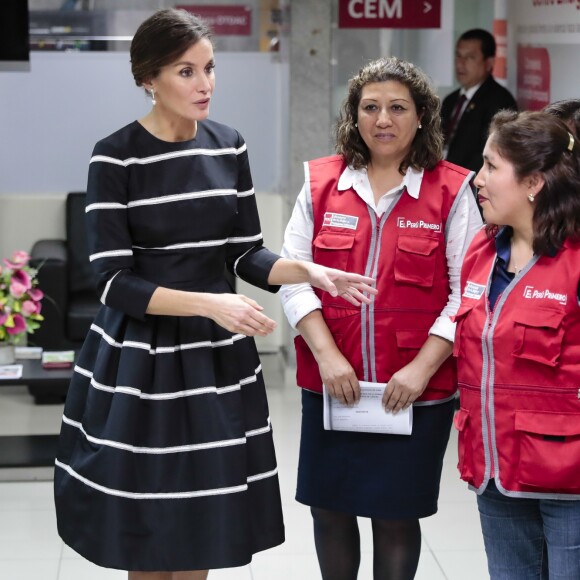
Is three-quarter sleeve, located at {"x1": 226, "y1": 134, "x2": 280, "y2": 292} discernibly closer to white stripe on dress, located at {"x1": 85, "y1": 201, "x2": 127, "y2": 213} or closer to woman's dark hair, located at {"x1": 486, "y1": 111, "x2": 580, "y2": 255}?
white stripe on dress, located at {"x1": 85, "y1": 201, "x2": 127, "y2": 213}

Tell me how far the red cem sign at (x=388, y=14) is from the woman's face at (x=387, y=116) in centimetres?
351

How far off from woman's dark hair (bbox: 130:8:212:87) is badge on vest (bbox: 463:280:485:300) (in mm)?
862

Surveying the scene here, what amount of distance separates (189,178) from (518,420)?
0.95 meters

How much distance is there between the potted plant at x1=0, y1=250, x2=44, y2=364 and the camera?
5359 millimetres

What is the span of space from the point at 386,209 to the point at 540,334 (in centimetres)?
71

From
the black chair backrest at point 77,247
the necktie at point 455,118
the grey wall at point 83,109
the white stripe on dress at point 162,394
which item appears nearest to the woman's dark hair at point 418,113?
the white stripe on dress at point 162,394

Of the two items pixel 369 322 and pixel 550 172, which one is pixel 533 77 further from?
pixel 550 172

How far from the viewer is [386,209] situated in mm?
A: 3062

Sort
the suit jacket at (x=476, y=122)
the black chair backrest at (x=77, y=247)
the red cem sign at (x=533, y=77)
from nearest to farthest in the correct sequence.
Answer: the red cem sign at (x=533, y=77) < the suit jacket at (x=476, y=122) < the black chair backrest at (x=77, y=247)

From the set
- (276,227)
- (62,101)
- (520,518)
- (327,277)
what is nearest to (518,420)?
(520,518)

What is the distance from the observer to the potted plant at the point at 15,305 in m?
5.36

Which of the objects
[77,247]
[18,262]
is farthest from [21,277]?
[77,247]

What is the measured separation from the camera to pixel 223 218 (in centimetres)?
276

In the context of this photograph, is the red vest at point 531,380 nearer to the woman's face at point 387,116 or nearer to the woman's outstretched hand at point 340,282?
the woman's outstretched hand at point 340,282
